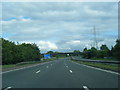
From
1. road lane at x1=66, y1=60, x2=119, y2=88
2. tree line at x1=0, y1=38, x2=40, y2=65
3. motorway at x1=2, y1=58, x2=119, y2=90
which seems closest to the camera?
road lane at x1=66, y1=60, x2=119, y2=88

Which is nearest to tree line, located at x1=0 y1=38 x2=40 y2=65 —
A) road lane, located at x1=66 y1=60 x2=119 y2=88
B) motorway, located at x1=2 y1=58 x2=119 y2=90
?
motorway, located at x1=2 y1=58 x2=119 y2=90

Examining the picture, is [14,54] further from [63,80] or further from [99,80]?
[99,80]

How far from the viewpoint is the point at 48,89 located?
1039 cm

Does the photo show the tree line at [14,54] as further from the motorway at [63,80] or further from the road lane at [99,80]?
the road lane at [99,80]

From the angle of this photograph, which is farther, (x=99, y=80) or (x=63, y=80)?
(x=63, y=80)

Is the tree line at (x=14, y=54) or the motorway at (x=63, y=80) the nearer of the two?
the motorway at (x=63, y=80)

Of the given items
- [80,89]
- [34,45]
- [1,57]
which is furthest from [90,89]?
[34,45]

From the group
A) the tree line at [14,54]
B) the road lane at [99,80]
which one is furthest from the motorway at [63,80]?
the tree line at [14,54]

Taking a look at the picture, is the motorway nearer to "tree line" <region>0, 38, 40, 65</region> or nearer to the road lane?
the road lane

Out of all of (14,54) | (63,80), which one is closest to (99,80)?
A: (63,80)

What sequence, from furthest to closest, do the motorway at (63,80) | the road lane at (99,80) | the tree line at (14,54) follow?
1. the tree line at (14,54)
2. the motorway at (63,80)
3. the road lane at (99,80)

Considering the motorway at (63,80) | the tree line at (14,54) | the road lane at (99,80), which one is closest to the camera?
the road lane at (99,80)

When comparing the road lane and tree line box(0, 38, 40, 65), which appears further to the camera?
tree line box(0, 38, 40, 65)

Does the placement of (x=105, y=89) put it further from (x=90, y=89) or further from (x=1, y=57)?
(x=1, y=57)
